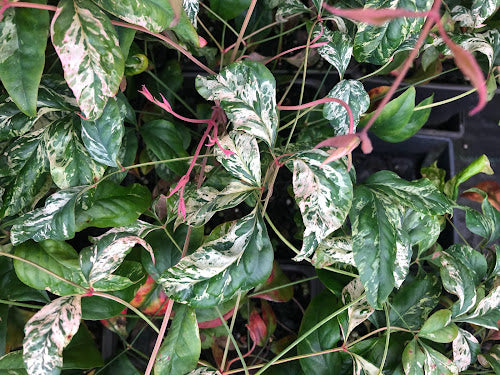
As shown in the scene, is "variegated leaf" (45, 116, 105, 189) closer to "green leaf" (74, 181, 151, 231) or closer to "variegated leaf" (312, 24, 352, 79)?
"green leaf" (74, 181, 151, 231)

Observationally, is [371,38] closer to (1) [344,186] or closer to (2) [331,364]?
(1) [344,186]

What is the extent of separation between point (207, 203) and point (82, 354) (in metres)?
0.37

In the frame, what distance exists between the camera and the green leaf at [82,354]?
0.72 metres

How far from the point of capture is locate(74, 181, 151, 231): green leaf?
64 cm

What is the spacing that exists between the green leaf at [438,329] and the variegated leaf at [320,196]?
0.28 metres

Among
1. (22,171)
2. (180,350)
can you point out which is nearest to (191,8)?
(22,171)

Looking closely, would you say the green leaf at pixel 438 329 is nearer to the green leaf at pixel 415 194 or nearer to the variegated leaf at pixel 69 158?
the green leaf at pixel 415 194

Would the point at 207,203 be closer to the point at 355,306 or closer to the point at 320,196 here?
the point at 320,196

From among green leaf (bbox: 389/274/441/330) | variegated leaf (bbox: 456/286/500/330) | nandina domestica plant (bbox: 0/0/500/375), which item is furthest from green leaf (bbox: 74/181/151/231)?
variegated leaf (bbox: 456/286/500/330)

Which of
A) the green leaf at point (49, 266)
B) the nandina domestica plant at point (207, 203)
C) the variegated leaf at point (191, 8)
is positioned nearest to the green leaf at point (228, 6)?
the nandina domestica plant at point (207, 203)

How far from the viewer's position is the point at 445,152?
101 cm

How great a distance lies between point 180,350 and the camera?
24.8 inches

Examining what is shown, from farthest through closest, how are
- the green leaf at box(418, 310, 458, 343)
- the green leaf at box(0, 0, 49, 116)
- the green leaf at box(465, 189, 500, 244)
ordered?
the green leaf at box(465, 189, 500, 244) → the green leaf at box(418, 310, 458, 343) → the green leaf at box(0, 0, 49, 116)

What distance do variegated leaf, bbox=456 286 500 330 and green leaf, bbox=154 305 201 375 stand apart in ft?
1.50
